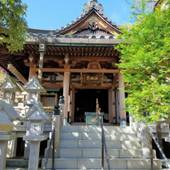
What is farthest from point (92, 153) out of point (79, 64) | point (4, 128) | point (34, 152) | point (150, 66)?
point (79, 64)

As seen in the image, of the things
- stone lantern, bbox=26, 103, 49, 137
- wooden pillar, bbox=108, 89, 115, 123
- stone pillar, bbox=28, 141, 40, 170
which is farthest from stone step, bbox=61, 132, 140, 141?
wooden pillar, bbox=108, 89, 115, 123

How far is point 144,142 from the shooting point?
8398 mm

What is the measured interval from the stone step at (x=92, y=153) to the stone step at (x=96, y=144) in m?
0.26

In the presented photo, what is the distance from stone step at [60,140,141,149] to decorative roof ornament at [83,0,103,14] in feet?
36.9

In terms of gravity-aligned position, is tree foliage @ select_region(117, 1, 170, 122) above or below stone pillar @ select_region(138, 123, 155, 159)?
above

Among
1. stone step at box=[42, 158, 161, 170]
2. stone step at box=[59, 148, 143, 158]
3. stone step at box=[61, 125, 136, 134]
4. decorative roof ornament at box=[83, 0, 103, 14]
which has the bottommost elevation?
stone step at box=[42, 158, 161, 170]

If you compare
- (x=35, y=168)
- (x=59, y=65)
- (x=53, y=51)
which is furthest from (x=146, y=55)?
(x=59, y=65)

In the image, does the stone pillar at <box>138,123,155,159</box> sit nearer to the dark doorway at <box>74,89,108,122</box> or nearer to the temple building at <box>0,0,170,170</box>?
the temple building at <box>0,0,170,170</box>

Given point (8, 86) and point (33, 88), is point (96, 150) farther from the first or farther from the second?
point (8, 86)

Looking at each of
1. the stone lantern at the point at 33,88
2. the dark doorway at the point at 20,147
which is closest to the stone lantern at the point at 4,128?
the stone lantern at the point at 33,88

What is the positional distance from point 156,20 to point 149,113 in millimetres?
2918

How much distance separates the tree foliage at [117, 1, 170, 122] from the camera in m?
6.70

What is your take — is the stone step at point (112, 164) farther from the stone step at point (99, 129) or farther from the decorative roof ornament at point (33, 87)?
the decorative roof ornament at point (33, 87)

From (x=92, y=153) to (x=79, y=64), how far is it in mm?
6918
